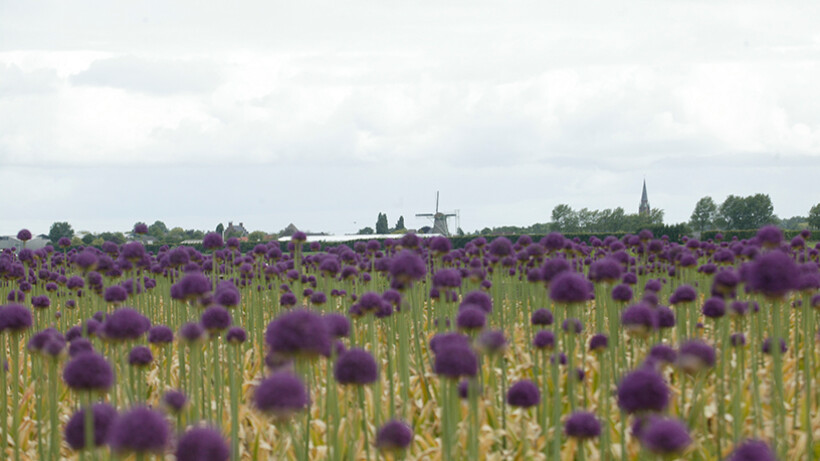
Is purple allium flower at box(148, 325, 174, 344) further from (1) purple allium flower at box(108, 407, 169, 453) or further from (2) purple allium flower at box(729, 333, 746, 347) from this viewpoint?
(2) purple allium flower at box(729, 333, 746, 347)

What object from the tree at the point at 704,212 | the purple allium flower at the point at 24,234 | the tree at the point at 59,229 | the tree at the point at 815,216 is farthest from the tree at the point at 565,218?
the purple allium flower at the point at 24,234

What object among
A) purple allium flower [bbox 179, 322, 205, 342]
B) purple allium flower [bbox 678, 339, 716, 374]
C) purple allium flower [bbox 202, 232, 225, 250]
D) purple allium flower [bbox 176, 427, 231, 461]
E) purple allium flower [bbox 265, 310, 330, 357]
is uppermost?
purple allium flower [bbox 202, 232, 225, 250]

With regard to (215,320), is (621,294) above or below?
above

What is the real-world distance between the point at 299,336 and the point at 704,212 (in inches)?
6557

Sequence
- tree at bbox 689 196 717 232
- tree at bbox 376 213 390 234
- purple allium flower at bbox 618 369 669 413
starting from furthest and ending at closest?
tree at bbox 376 213 390 234
tree at bbox 689 196 717 232
purple allium flower at bbox 618 369 669 413

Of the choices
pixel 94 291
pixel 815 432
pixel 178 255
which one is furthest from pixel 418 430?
pixel 94 291

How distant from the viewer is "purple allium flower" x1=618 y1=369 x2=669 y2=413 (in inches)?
137

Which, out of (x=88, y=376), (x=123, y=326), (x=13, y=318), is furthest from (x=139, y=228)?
(x=88, y=376)

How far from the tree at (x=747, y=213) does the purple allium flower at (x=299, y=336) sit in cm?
14725

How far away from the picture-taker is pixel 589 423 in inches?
170

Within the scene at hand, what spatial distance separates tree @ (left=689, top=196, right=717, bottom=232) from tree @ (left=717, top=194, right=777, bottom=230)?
611cm

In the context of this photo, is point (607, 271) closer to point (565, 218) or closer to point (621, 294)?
point (621, 294)

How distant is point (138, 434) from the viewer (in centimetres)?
297

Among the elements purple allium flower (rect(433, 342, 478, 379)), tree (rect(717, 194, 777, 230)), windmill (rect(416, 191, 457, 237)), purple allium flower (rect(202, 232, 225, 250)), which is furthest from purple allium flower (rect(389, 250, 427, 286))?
tree (rect(717, 194, 777, 230))
